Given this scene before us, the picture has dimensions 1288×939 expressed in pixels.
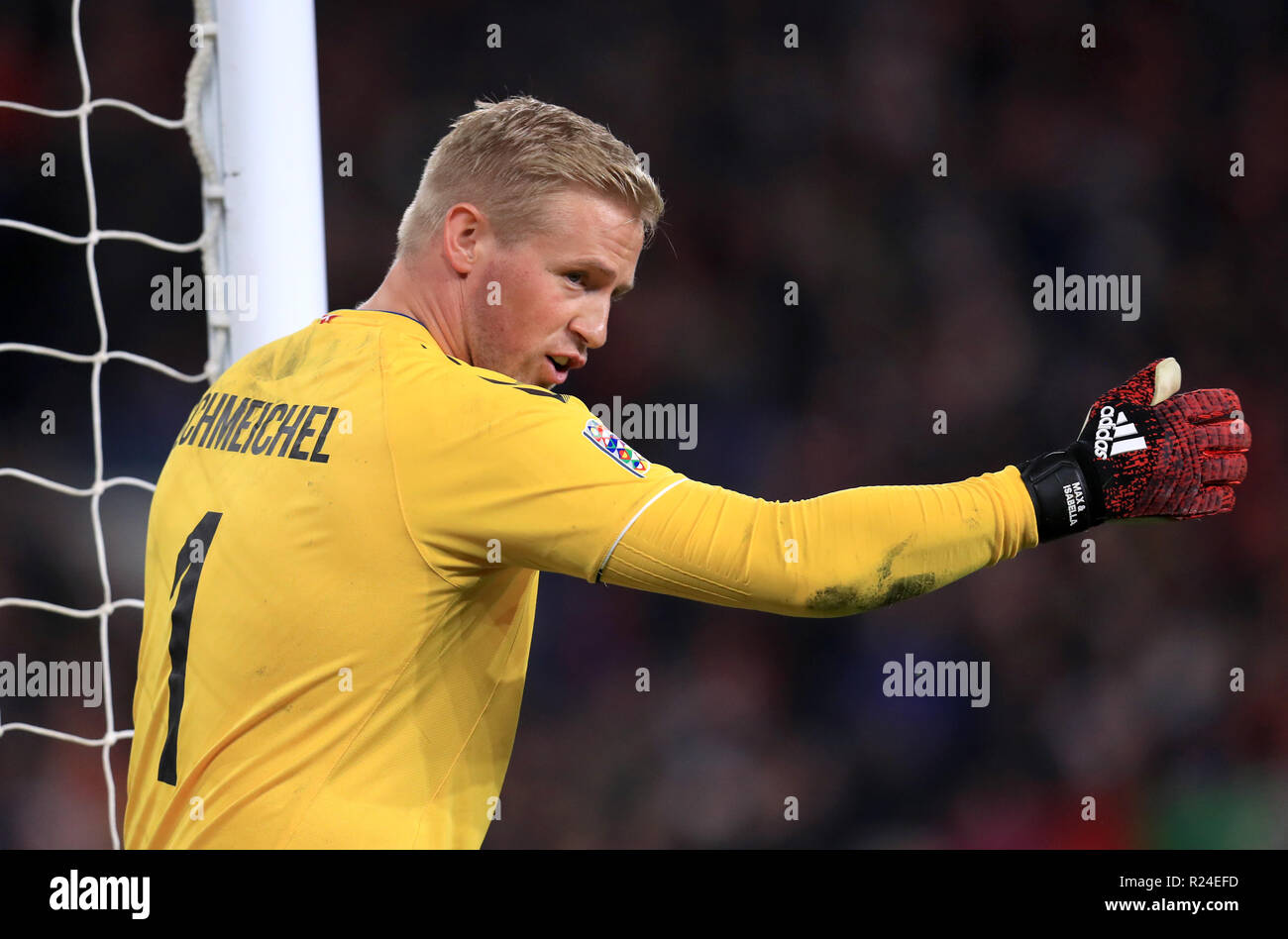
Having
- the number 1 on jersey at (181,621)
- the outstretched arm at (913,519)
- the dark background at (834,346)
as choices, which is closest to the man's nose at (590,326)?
the outstretched arm at (913,519)

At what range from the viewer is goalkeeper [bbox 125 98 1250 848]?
4.60 ft

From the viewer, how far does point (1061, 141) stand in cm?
466

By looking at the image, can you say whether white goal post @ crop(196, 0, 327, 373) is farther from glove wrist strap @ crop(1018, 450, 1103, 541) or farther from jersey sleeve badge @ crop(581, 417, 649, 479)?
glove wrist strap @ crop(1018, 450, 1103, 541)

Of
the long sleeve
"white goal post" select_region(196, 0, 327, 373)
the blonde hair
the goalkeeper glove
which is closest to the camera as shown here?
the long sleeve

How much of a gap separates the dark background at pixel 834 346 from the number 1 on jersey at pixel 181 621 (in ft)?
9.11

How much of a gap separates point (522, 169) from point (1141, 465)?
865 mm

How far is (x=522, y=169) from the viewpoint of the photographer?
163cm

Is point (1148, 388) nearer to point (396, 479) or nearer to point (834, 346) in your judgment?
point (396, 479)

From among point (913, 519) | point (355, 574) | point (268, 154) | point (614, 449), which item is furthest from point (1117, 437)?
point (268, 154)

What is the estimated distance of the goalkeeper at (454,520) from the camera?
140 centimetres

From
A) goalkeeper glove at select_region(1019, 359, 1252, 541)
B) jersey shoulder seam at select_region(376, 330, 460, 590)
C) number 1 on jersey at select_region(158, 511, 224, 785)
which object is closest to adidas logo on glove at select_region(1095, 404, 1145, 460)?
goalkeeper glove at select_region(1019, 359, 1252, 541)

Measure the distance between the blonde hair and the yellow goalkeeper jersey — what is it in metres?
0.19

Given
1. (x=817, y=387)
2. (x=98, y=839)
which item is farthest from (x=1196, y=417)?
(x=98, y=839)

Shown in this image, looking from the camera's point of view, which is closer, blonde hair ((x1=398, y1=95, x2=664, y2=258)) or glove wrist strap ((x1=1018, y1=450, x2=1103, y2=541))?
glove wrist strap ((x1=1018, y1=450, x2=1103, y2=541))
